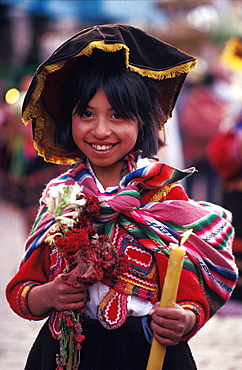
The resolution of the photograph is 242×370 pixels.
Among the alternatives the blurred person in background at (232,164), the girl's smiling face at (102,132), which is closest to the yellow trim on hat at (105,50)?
the girl's smiling face at (102,132)

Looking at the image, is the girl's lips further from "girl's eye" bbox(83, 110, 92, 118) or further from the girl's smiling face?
"girl's eye" bbox(83, 110, 92, 118)

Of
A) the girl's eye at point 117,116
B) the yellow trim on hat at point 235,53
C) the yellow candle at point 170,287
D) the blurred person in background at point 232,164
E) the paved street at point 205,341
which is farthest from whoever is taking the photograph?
the yellow trim on hat at point 235,53

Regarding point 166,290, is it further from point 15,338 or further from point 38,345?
point 15,338

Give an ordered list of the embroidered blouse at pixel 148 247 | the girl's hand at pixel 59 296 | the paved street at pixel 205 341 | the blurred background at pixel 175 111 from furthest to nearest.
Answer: the blurred background at pixel 175 111, the paved street at pixel 205 341, the embroidered blouse at pixel 148 247, the girl's hand at pixel 59 296

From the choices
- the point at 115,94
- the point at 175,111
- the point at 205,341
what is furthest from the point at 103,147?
the point at 175,111

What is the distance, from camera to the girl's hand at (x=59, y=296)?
207 cm

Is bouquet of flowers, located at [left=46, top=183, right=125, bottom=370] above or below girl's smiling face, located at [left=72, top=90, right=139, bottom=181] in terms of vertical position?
below

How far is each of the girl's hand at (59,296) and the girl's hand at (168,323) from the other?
9.3 inches

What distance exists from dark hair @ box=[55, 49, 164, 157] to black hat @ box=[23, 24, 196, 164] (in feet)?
0.16

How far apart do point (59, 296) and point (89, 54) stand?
0.82 m

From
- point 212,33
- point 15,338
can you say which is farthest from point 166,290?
point 212,33

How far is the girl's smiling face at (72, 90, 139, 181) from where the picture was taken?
226 centimetres

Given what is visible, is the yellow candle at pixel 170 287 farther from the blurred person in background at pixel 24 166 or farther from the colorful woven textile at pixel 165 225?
the blurred person in background at pixel 24 166

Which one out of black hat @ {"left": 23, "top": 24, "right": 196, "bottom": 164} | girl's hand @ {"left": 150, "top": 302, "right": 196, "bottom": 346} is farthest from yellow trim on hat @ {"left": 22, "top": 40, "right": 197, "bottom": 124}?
girl's hand @ {"left": 150, "top": 302, "right": 196, "bottom": 346}
